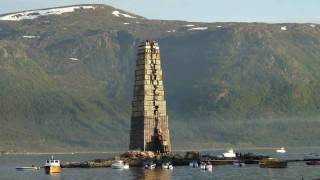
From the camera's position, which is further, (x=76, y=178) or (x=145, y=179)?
(x=76, y=178)

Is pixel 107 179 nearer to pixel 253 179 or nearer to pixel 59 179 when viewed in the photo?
pixel 59 179

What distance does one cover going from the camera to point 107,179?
639ft

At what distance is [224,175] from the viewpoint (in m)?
199

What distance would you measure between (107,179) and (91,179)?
3032mm

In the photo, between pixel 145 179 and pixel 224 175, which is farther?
pixel 224 175

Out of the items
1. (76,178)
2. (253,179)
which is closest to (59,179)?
(76,178)

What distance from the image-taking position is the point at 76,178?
199125 mm

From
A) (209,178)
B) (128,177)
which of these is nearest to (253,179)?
(209,178)

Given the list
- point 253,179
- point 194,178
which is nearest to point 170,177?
point 194,178

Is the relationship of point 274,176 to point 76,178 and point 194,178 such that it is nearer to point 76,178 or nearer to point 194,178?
point 194,178

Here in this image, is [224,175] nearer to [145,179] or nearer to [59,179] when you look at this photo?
[145,179]

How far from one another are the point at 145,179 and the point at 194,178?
32.3 ft

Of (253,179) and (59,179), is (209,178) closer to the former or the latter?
(253,179)

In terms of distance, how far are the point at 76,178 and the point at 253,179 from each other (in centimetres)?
3606
